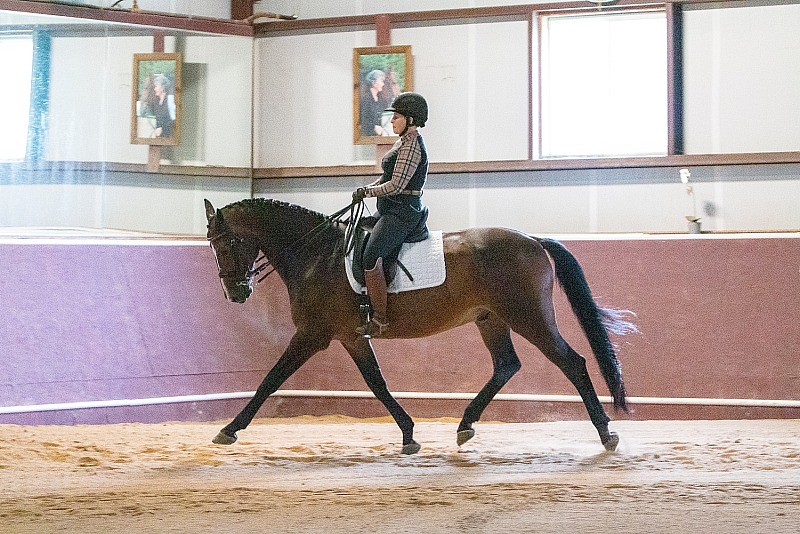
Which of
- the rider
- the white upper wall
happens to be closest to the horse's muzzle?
the rider

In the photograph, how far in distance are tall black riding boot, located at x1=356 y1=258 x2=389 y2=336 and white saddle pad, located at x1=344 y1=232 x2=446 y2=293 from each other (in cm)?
8

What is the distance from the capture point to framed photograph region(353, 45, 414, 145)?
386 inches

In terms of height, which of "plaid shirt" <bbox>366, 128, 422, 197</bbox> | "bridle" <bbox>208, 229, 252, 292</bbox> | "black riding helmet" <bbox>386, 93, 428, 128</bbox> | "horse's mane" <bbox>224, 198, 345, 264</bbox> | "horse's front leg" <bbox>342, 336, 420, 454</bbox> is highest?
"black riding helmet" <bbox>386, 93, 428, 128</bbox>

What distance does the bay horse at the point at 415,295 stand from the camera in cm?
637

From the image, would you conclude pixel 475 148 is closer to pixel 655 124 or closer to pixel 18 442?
pixel 655 124

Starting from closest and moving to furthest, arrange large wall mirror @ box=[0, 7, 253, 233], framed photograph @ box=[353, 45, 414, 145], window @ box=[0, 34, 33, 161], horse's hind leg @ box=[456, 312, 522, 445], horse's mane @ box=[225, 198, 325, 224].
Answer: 1. horse's mane @ box=[225, 198, 325, 224]
2. horse's hind leg @ box=[456, 312, 522, 445]
3. window @ box=[0, 34, 33, 161]
4. large wall mirror @ box=[0, 7, 253, 233]
5. framed photograph @ box=[353, 45, 414, 145]

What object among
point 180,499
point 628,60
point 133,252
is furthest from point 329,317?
point 628,60

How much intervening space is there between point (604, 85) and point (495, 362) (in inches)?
141

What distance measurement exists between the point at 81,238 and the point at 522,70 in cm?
427

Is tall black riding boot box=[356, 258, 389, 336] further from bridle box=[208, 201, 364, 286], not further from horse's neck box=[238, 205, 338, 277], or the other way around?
horse's neck box=[238, 205, 338, 277]

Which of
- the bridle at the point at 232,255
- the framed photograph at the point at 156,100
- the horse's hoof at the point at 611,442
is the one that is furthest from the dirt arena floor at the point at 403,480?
the framed photograph at the point at 156,100

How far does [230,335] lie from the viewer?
29.4 feet

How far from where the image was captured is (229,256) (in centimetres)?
653

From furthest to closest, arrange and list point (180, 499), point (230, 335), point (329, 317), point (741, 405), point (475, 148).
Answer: point (475, 148) → point (230, 335) → point (741, 405) → point (329, 317) → point (180, 499)
